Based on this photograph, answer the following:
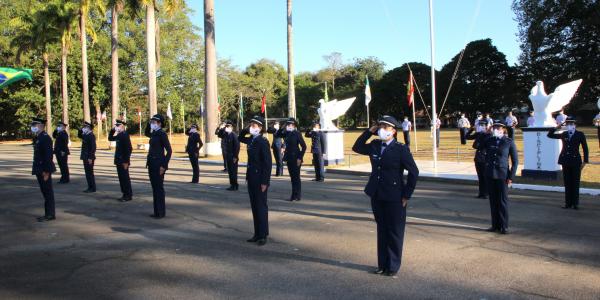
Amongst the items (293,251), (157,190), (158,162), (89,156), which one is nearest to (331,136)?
(89,156)

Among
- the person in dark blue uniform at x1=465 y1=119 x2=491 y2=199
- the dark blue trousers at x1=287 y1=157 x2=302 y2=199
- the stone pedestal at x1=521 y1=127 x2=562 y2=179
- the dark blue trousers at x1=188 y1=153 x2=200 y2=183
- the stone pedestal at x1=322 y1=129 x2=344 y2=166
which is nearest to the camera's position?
the person in dark blue uniform at x1=465 y1=119 x2=491 y2=199

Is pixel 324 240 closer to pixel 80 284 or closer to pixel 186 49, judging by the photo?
pixel 80 284

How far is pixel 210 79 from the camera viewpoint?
26.2 metres

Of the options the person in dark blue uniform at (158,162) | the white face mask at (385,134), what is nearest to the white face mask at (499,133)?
the white face mask at (385,134)

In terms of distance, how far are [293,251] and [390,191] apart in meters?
1.91

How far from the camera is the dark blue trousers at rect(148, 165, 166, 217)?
9422 mm

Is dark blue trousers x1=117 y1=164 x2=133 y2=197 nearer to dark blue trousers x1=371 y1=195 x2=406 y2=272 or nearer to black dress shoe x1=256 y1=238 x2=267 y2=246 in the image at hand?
black dress shoe x1=256 y1=238 x2=267 y2=246

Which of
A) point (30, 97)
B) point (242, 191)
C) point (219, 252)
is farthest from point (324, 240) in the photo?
point (30, 97)

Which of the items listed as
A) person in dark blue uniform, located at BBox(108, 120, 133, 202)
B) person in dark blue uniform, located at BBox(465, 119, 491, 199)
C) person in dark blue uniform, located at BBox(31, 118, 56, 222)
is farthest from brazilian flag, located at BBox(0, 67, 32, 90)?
person in dark blue uniform, located at BBox(465, 119, 491, 199)

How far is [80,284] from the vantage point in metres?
5.56

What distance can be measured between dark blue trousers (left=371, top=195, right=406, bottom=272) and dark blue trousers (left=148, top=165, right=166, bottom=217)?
4958mm

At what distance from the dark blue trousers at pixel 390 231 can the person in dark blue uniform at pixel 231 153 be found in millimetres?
7641

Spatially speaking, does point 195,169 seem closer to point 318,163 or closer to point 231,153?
point 231,153

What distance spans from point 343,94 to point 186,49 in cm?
2934
